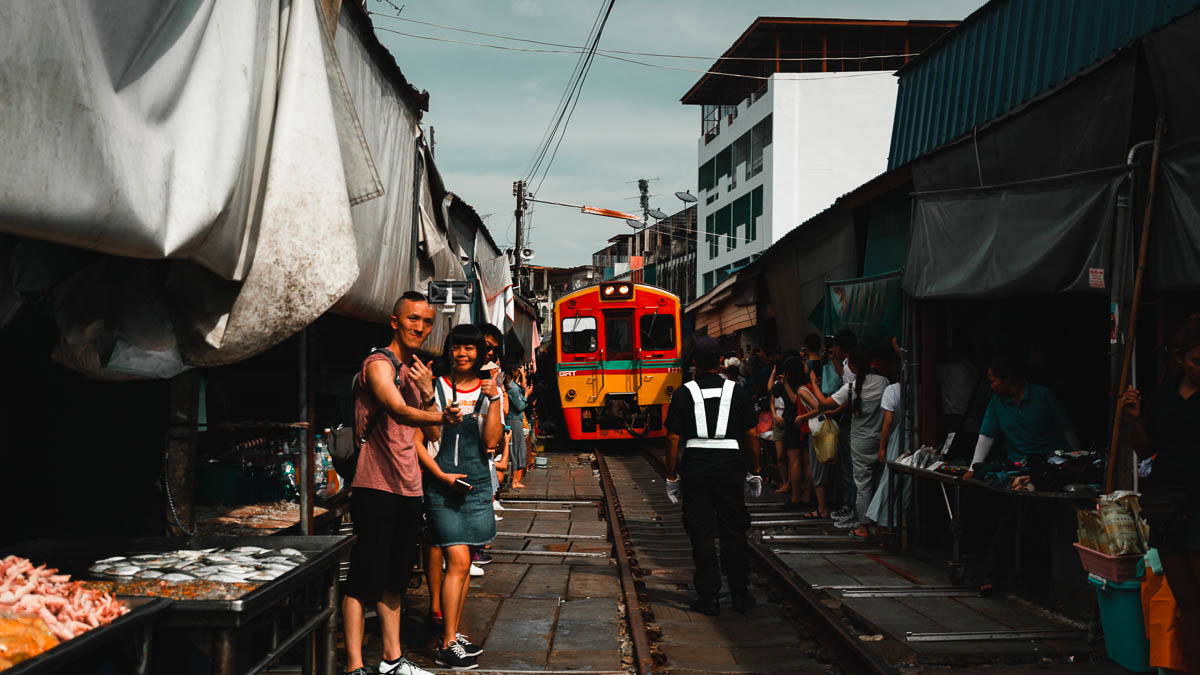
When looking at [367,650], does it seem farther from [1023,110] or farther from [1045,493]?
[1023,110]

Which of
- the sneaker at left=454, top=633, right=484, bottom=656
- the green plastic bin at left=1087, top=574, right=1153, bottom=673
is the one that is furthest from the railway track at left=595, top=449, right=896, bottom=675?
the green plastic bin at left=1087, top=574, right=1153, bottom=673

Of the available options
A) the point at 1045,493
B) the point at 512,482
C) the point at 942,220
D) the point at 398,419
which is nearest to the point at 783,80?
the point at 512,482

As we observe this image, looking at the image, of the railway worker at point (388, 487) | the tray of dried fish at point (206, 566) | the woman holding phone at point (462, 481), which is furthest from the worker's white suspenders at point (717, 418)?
the tray of dried fish at point (206, 566)

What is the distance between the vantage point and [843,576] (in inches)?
310

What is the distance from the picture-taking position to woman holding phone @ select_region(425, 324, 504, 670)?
5391mm

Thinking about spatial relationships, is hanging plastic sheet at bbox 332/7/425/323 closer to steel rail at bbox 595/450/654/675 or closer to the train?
steel rail at bbox 595/450/654/675

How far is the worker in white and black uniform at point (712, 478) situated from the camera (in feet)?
23.0

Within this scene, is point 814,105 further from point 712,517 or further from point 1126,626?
point 1126,626

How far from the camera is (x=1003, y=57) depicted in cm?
965

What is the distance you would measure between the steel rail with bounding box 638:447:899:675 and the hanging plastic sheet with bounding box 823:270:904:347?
235cm

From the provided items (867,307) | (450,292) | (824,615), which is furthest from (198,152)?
(867,307)

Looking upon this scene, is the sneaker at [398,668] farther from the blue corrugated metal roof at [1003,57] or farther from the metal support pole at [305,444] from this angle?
the blue corrugated metal roof at [1003,57]

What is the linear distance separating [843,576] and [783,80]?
29239mm

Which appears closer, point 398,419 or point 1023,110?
point 398,419
